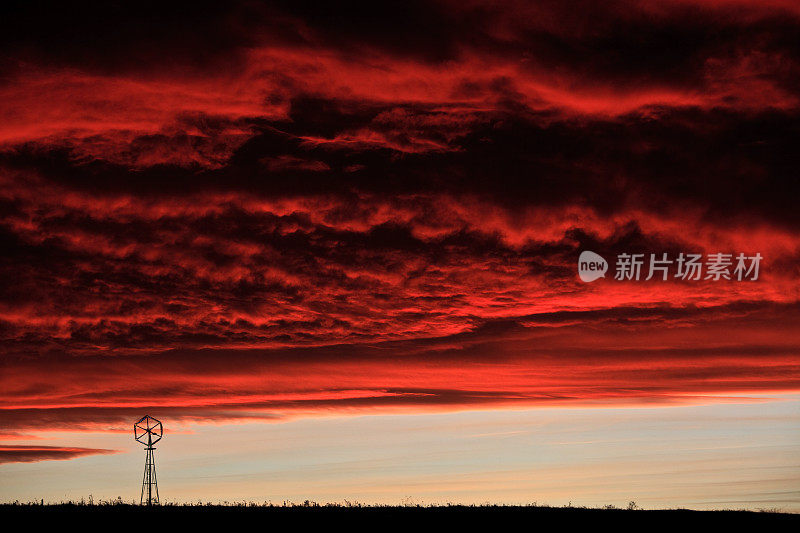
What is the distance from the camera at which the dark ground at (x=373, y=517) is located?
92.6 feet

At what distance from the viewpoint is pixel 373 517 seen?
30891 mm

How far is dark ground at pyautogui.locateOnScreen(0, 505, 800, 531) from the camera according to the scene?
28.2m

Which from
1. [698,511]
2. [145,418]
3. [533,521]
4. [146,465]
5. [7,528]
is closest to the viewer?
[7,528]

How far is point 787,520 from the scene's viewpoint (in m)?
31.3

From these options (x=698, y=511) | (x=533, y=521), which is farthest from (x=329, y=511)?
(x=698, y=511)

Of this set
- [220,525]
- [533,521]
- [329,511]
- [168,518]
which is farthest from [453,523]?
[168,518]

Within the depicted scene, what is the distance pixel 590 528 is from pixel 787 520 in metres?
8.44

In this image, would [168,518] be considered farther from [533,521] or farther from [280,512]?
[533,521]

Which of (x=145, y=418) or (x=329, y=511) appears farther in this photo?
(x=145, y=418)

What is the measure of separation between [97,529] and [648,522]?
1849cm

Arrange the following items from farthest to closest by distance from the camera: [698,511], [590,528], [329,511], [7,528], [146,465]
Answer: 1. [146,465]
2. [698,511]
3. [329,511]
4. [590,528]
5. [7,528]

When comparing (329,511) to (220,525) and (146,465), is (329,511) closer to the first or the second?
(220,525)

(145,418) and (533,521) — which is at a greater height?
(145,418)

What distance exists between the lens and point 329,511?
32.6 metres
